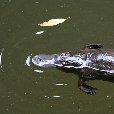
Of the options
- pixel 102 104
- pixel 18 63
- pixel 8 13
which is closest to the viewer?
pixel 102 104

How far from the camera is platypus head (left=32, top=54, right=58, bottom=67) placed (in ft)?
19.6

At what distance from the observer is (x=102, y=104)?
5.47m

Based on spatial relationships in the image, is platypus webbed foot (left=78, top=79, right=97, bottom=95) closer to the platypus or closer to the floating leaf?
the platypus

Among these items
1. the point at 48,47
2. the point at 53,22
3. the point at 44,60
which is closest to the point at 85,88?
the point at 44,60

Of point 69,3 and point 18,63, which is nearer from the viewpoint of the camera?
point 18,63

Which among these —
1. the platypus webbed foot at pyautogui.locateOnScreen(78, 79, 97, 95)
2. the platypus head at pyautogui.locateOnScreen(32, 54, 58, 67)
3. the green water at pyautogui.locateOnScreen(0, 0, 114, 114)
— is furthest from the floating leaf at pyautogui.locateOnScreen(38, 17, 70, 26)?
the platypus webbed foot at pyautogui.locateOnScreen(78, 79, 97, 95)

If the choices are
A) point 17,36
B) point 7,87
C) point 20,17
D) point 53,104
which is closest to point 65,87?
point 53,104

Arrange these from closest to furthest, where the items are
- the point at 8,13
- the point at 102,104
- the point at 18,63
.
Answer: the point at 102,104 < the point at 18,63 < the point at 8,13

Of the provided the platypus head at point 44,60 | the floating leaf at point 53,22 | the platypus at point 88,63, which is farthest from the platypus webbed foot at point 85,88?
the floating leaf at point 53,22

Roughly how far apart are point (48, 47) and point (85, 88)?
91 cm

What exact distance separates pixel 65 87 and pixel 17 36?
4.00 ft

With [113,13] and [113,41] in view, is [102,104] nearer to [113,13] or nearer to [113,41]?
[113,41]

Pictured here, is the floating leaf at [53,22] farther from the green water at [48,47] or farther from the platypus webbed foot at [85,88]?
the platypus webbed foot at [85,88]

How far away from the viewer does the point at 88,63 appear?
5.64 metres
